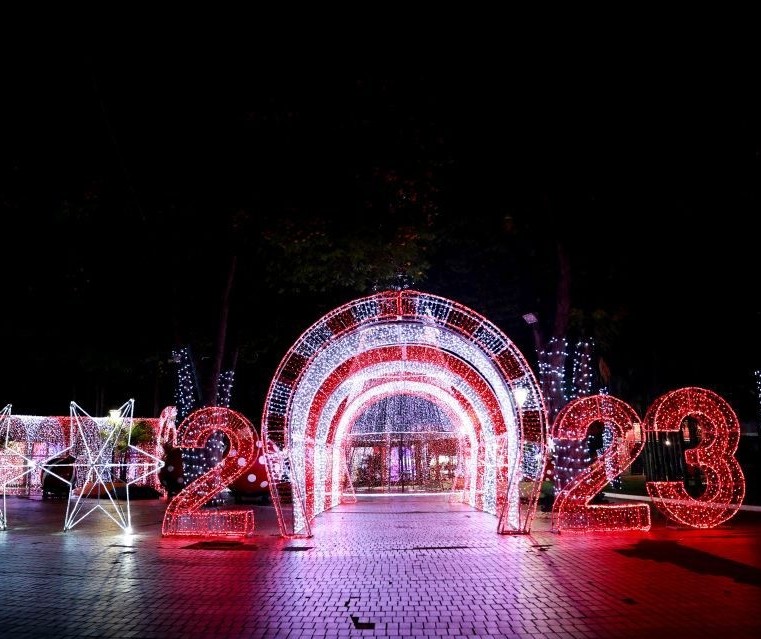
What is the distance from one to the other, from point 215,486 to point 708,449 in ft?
27.9

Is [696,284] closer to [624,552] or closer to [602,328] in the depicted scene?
[602,328]

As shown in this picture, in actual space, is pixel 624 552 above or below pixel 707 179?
below

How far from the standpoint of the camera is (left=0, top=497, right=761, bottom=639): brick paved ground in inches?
203

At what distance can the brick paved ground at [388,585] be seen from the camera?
5160 mm

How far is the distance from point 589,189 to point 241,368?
13.9m

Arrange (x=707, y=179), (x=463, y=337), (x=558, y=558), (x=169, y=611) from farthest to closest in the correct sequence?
(x=707, y=179), (x=463, y=337), (x=558, y=558), (x=169, y=611)

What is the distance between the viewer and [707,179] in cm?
1222

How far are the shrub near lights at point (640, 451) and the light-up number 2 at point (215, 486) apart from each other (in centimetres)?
525

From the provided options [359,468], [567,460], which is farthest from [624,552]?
[359,468]

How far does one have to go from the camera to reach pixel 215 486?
1076 cm

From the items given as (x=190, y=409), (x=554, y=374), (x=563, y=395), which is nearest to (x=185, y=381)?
(x=190, y=409)

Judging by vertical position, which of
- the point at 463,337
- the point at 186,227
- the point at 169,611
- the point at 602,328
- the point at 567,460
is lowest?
the point at 169,611

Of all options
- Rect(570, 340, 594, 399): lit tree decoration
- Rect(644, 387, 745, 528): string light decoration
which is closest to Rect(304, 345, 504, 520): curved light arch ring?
Rect(570, 340, 594, 399): lit tree decoration

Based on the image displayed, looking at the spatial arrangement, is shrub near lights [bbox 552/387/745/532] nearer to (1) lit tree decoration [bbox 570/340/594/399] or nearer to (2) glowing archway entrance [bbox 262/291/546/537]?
(2) glowing archway entrance [bbox 262/291/546/537]
